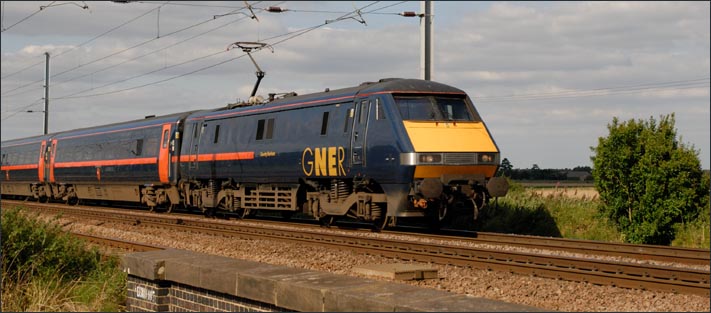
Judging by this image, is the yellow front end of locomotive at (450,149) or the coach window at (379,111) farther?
the coach window at (379,111)

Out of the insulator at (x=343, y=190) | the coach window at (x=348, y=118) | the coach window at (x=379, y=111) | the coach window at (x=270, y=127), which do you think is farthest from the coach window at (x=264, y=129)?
the coach window at (x=379, y=111)

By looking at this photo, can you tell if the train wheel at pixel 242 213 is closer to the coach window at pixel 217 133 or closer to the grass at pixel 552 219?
the coach window at pixel 217 133

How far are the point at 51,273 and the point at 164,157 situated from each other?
14.9m

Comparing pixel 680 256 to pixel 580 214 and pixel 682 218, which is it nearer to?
pixel 682 218

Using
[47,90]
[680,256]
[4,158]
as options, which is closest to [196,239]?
[680,256]

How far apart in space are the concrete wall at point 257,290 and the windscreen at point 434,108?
310 inches

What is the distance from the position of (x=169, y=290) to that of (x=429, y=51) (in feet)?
44.1

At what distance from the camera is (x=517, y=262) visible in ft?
42.0

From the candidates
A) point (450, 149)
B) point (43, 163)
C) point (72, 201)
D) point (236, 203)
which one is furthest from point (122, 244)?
point (43, 163)

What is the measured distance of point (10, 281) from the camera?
11.6 metres

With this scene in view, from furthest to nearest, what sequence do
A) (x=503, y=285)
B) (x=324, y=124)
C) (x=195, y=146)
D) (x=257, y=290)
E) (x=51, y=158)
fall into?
(x=51, y=158) < (x=195, y=146) < (x=324, y=124) < (x=503, y=285) < (x=257, y=290)

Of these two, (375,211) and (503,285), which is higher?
(375,211)

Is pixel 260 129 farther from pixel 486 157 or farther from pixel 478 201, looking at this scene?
pixel 486 157

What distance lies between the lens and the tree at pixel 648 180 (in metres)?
17.0
